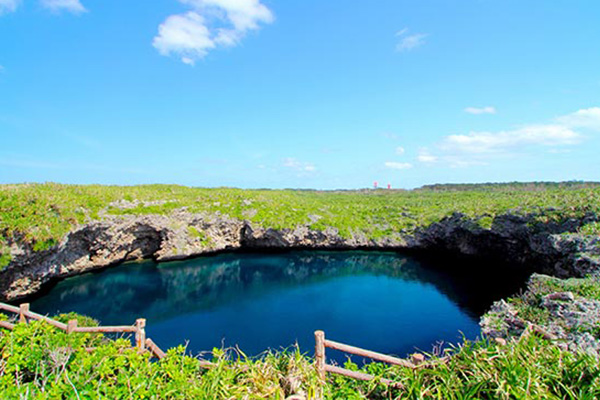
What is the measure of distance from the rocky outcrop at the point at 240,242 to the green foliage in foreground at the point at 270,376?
13.4m

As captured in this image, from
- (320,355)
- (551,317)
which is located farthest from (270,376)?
(551,317)

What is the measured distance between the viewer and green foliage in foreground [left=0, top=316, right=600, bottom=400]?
5.12 metres

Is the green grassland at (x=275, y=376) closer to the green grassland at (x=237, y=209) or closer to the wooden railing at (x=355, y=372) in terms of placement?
the wooden railing at (x=355, y=372)

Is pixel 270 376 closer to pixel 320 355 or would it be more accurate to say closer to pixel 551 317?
pixel 320 355

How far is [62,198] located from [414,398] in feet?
93.4

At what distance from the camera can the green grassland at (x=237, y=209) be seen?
2070cm

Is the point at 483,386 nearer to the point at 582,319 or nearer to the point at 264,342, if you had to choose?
the point at 582,319

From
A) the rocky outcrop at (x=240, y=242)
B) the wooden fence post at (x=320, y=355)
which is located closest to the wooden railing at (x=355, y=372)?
the wooden fence post at (x=320, y=355)

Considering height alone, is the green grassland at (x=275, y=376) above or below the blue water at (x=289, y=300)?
above

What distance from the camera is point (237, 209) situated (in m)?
36.9

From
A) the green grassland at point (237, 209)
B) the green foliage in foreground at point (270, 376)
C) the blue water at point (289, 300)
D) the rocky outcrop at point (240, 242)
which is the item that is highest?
the green grassland at point (237, 209)

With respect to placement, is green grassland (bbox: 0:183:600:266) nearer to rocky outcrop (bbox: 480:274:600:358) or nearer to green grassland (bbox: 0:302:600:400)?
rocky outcrop (bbox: 480:274:600:358)

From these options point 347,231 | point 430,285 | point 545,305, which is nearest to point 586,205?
point 430,285

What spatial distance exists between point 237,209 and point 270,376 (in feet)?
104
